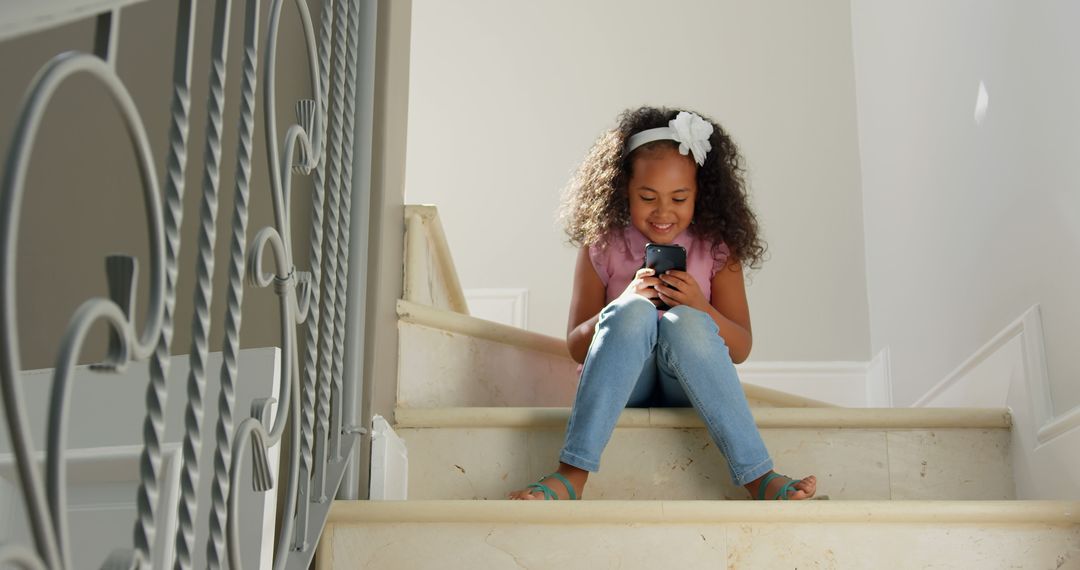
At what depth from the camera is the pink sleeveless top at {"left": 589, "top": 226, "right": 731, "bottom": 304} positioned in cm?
216

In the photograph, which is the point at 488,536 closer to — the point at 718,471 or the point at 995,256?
the point at 718,471

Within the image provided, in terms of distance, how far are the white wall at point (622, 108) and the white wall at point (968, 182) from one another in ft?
0.59

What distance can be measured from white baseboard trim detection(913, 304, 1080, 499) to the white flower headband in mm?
646

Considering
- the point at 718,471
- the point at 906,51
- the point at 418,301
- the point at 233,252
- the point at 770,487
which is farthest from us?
the point at 906,51

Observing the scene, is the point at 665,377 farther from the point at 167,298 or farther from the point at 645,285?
the point at 167,298

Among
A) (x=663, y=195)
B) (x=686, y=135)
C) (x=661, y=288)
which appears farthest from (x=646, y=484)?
(x=686, y=135)

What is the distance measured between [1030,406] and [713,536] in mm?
708

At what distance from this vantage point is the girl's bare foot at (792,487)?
1.56 meters

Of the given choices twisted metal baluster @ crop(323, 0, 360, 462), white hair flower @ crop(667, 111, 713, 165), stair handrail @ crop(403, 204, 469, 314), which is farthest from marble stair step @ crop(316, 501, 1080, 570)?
white hair flower @ crop(667, 111, 713, 165)

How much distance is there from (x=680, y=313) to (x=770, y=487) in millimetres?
342

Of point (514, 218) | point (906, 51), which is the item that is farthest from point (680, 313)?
point (514, 218)

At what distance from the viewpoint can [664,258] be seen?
1963mm

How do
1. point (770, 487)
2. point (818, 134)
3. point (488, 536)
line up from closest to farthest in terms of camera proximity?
point (488, 536) → point (770, 487) → point (818, 134)

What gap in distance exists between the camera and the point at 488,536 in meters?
1.37
